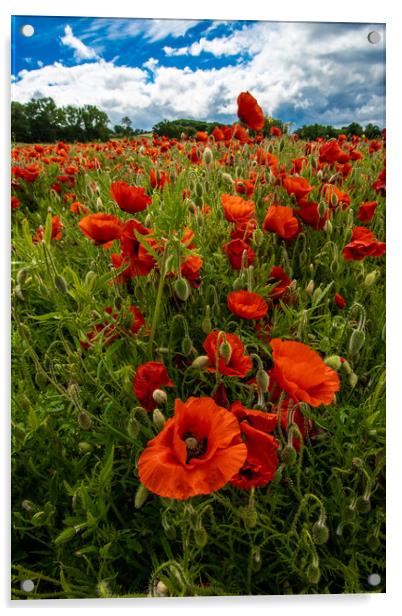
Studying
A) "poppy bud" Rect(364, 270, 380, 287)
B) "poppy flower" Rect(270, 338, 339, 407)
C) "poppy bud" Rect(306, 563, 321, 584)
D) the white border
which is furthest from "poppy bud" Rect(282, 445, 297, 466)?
"poppy bud" Rect(364, 270, 380, 287)

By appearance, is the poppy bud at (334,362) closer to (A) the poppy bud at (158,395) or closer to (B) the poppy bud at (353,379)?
(B) the poppy bud at (353,379)

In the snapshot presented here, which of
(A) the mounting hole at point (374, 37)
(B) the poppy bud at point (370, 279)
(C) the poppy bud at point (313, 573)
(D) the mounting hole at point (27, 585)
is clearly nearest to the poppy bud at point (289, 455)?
(C) the poppy bud at point (313, 573)

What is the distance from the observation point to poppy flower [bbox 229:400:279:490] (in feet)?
3.17

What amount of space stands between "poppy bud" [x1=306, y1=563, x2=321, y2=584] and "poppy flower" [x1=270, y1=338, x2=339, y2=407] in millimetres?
363

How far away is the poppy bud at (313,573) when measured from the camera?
3.56 ft

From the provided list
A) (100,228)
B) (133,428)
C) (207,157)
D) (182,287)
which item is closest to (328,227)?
(207,157)

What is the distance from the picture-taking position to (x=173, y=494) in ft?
2.77

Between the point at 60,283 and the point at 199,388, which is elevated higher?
the point at 60,283

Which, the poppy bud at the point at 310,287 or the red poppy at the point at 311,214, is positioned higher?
the red poppy at the point at 311,214

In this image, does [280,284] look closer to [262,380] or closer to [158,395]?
[262,380]

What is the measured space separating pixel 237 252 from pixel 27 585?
34.6 inches

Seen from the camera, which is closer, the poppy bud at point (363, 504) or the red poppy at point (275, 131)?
the poppy bud at point (363, 504)
